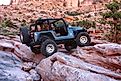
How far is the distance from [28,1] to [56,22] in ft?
279

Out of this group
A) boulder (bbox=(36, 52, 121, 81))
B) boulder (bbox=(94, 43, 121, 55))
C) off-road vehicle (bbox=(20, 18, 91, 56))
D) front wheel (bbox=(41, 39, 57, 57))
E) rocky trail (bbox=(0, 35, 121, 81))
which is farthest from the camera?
off-road vehicle (bbox=(20, 18, 91, 56))

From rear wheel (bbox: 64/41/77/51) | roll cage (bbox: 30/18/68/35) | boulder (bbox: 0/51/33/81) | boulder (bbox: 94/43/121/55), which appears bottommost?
boulder (bbox: 0/51/33/81)

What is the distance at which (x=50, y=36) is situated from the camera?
1534cm

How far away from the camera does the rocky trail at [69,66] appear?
11.1m

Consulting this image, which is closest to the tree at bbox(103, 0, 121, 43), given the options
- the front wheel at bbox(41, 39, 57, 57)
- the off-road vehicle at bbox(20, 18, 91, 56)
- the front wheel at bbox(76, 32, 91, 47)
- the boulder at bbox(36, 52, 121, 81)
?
the front wheel at bbox(76, 32, 91, 47)

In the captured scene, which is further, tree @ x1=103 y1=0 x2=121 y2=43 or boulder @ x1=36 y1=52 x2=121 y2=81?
tree @ x1=103 y1=0 x2=121 y2=43

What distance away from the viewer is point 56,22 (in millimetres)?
16375

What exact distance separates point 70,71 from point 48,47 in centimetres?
355

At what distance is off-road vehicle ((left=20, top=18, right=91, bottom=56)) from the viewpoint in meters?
14.8

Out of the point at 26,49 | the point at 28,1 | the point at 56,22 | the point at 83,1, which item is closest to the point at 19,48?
the point at 26,49

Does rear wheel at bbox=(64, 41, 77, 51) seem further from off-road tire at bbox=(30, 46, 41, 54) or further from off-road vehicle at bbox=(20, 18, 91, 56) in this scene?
off-road tire at bbox=(30, 46, 41, 54)

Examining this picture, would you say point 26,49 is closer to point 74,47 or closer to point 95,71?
point 74,47

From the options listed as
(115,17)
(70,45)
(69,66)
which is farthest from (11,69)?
(115,17)

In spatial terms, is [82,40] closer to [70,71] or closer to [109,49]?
[109,49]
